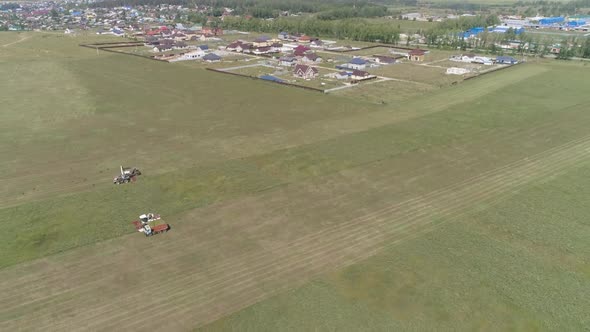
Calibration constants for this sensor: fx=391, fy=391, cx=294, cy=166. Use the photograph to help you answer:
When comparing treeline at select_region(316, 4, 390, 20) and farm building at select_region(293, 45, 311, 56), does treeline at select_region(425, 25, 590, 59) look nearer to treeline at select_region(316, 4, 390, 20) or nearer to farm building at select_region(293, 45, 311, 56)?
farm building at select_region(293, 45, 311, 56)

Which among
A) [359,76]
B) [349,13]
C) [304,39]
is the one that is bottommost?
[359,76]

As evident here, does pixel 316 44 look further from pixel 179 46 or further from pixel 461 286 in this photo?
pixel 461 286

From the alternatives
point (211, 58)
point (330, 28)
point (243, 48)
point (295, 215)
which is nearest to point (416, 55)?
point (330, 28)

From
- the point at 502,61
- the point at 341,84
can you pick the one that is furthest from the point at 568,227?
the point at 502,61

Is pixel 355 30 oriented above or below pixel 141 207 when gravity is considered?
above

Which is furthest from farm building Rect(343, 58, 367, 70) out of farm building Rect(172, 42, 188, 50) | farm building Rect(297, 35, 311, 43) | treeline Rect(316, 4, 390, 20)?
treeline Rect(316, 4, 390, 20)

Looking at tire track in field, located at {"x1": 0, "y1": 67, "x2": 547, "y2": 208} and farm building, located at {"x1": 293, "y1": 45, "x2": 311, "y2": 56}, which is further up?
farm building, located at {"x1": 293, "y1": 45, "x2": 311, "y2": 56}

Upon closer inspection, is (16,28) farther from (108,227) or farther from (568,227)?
(568,227)
